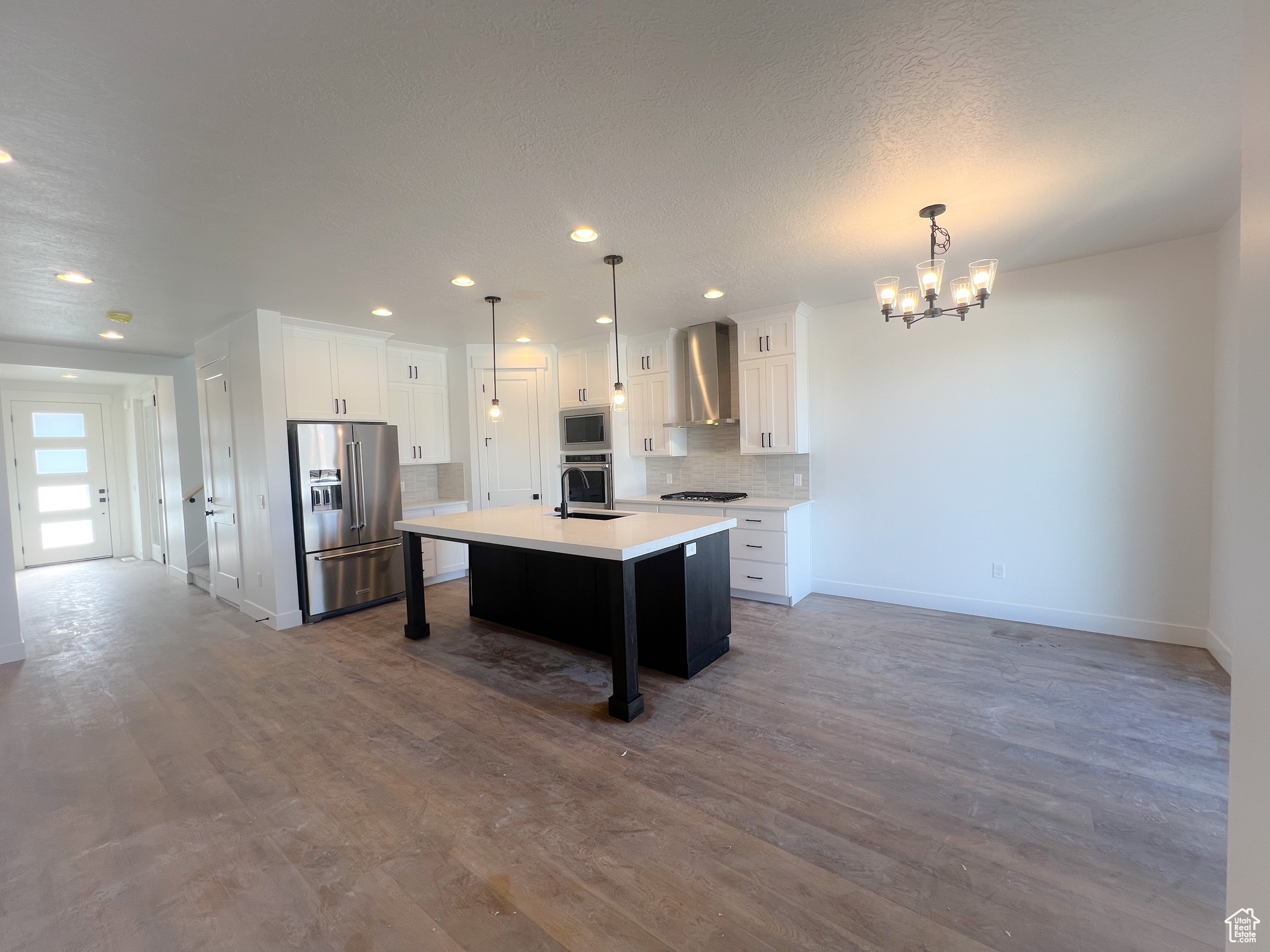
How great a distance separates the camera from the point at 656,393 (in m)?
5.52

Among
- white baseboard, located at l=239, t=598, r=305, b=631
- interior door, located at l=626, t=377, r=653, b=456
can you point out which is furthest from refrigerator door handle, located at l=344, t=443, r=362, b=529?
interior door, located at l=626, t=377, r=653, b=456

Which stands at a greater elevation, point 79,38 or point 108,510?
point 79,38

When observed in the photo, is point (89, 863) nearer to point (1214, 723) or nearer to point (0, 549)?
point (0, 549)

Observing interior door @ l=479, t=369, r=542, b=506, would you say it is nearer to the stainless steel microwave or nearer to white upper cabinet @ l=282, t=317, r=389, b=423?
the stainless steel microwave

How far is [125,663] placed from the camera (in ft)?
12.1

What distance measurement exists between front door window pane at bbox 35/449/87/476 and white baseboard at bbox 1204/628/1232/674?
12303 mm

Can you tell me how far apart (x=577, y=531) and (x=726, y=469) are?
105 inches

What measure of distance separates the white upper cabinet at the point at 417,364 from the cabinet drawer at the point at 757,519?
3.62m

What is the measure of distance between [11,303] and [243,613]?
284cm

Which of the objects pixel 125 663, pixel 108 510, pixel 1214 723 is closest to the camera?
pixel 1214 723

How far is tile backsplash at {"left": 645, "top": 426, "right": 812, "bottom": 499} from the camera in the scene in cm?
507

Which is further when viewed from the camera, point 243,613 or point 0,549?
point 243,613

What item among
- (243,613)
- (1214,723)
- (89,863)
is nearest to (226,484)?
(243,613)

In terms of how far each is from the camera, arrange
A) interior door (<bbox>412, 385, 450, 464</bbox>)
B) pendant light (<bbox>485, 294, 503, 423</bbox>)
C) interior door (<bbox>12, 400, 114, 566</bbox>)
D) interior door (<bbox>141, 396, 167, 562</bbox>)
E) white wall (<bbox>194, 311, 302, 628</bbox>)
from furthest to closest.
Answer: interior door (<bbox>12, 400, 114, 566</bbox>) < interior door (<bbox>141, 396, 167, 562</bbox>) < interior door (<bbox>412, 385, 450, 464</bbox>) < white wall (<bbox>194, 311, 302, 628</bbox>) < pendant light (<bbox>485, 294, 503, 423</bbox>)
